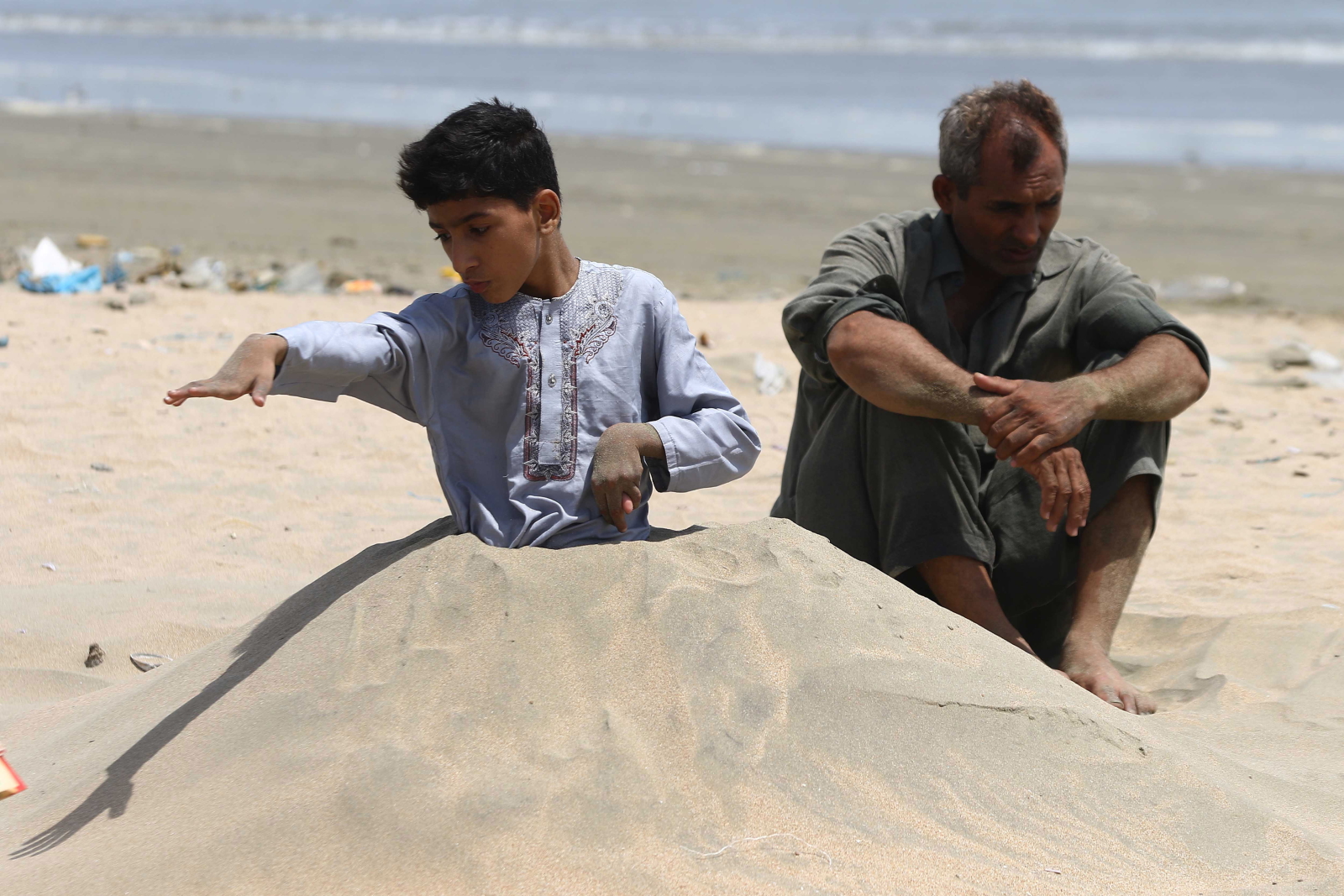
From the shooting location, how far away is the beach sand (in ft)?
6.40

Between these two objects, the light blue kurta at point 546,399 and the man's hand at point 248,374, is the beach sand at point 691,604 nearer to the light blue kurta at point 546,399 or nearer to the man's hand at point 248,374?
the light blue kurta at point 546,399

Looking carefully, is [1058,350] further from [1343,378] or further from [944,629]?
[1343,378]

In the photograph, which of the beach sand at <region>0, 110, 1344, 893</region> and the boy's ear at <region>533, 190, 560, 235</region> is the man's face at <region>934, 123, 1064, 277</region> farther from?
the boy's ear at <region>533, 190, 560, 235</region>

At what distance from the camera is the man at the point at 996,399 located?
2781mm

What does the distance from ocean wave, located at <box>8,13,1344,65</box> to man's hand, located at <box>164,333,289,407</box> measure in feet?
81.7

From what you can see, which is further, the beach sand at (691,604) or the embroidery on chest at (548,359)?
the embroidery on chest at (548,359)

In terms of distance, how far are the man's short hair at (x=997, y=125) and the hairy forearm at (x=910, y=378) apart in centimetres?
Answer: 52

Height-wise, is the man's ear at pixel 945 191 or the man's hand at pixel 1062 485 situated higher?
the man's ear at pixel 945 191

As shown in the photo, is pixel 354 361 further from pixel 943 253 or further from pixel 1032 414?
pixel 943 253

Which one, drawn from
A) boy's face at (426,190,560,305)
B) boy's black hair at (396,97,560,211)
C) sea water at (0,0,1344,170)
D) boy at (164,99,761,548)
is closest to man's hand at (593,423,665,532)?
boy at (164,99,761,548)

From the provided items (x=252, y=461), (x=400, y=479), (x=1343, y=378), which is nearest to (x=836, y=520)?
(x=400, y=479)

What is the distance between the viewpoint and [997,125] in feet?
10.0

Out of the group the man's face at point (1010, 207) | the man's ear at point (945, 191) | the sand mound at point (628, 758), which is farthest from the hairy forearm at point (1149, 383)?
the sand mound at point (628, 758)

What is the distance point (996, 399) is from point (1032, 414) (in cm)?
8
